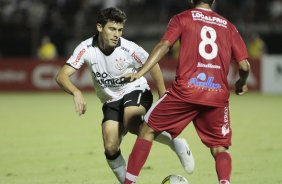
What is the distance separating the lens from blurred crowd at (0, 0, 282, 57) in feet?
81.5

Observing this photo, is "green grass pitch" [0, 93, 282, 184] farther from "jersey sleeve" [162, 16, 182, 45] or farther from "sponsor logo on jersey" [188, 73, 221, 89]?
"jersey sleeve" [162, 16, 182, 45]

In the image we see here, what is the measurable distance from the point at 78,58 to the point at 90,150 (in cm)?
368

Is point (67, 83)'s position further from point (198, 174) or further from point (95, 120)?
point (95, 120)

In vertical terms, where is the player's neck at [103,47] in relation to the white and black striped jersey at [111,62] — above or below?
above

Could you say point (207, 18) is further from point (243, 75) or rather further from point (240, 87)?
point (240, 87)

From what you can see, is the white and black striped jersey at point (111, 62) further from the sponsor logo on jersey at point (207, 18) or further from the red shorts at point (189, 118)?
the sponsor logo on jersey at point (207, 18)

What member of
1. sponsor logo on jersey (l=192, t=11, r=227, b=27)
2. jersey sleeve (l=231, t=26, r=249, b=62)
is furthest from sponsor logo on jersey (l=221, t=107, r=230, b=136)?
sponsor logo on jersey (l=192, t=11, r=227, b=27)

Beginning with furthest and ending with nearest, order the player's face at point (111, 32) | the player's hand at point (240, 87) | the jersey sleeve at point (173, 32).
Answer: the player's face at point (111, 32) → the player's hand at point (240, 87) → the jersey sleeve at point (173, 32)

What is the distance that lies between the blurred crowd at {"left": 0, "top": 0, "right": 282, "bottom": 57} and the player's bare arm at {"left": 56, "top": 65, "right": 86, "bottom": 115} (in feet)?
58.7

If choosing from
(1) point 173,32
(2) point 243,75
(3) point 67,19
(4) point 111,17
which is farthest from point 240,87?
(3) point 67,19

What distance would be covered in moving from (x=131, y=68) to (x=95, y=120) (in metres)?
7.83

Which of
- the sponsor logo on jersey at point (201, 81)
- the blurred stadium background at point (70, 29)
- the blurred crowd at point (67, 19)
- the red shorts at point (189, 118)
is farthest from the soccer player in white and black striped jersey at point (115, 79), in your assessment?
the blurred crowd at point (67, 19)

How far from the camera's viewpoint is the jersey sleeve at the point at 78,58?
7055 mm

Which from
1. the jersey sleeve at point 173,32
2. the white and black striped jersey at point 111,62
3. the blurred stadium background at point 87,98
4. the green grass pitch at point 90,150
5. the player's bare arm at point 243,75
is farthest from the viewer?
the blurred stadium background at point 87,98
